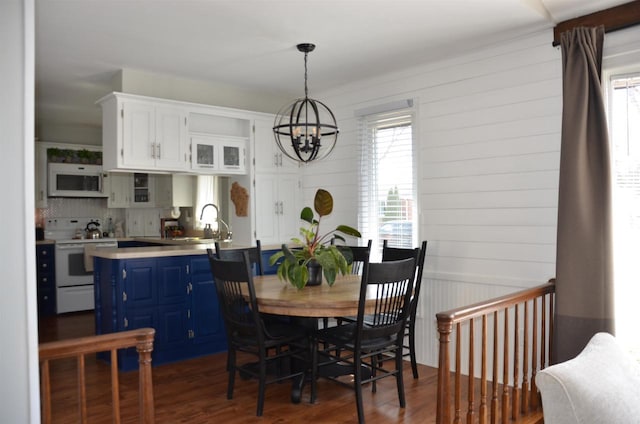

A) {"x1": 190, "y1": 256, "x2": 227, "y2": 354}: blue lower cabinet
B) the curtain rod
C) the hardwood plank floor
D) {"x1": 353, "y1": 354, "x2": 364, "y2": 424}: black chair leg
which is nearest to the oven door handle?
the hardwood plank floor

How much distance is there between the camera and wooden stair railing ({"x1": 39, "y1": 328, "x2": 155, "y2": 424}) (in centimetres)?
178

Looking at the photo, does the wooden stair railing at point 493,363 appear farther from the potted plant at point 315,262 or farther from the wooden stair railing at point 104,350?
the wooden stair railing at point 104,350

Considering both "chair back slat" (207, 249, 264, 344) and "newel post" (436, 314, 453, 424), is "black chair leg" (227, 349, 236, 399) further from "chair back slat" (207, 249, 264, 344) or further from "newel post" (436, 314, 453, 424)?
"newel post" (436, 314, 453, 424)

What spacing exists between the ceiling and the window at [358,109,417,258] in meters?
0.51

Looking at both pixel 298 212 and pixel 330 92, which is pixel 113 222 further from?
pixel 330 92

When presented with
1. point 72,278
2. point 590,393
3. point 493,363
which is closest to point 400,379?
point 493,363

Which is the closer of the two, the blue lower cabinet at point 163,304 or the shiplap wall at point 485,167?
the shiplap wall at point 485,167

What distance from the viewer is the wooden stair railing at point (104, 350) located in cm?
178

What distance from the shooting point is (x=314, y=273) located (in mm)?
3570

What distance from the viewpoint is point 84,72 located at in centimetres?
462

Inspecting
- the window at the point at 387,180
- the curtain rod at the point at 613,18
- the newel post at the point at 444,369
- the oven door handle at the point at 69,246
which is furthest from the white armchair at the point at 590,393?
the oven door handle at the point at 69,246

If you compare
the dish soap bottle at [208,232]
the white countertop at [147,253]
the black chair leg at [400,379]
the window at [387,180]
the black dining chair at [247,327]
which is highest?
the window at [387,180]

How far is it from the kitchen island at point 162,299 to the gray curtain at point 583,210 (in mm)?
2917

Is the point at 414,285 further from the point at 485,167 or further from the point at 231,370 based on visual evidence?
the point at 231,370
